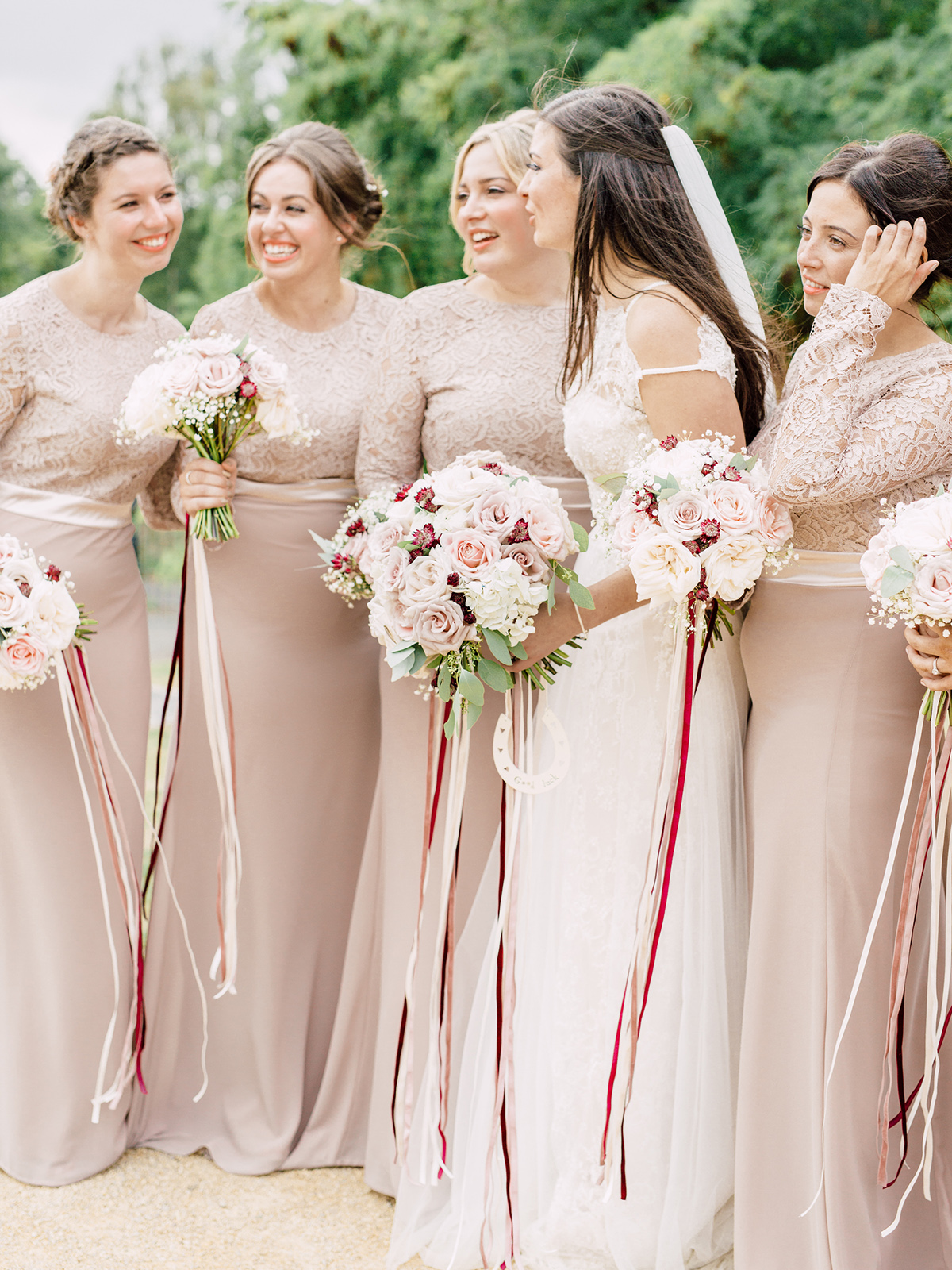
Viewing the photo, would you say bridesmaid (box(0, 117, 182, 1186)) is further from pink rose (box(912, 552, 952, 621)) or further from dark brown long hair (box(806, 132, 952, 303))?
pink rose (box(912, 552, 952, 621))

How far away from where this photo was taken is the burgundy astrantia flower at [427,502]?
2805 mm

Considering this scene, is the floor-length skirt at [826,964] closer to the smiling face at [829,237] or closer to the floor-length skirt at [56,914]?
the smiling face at [829,237]

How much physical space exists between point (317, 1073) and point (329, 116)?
23.6 feet

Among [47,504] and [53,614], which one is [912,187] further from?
[47,504]

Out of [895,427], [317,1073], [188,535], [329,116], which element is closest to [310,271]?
[188,535]

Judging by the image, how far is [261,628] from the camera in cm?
376

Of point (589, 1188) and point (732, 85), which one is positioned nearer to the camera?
A: point (589, 1188)

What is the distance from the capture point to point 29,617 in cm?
322

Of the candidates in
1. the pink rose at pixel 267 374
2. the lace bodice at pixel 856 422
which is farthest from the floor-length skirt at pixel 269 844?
the lace bodice at pixel 856 422

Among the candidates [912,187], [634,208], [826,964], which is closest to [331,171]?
[634,208]

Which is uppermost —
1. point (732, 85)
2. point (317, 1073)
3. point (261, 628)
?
point (732, 85)

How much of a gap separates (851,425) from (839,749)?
718mm

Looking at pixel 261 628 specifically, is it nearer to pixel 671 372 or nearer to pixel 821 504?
pixel 671 372

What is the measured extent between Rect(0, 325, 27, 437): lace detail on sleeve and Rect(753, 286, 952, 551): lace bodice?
2.14 meters
